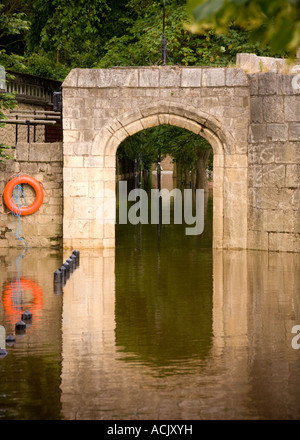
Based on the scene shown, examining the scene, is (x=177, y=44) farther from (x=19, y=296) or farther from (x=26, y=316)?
(x=26, y=316)

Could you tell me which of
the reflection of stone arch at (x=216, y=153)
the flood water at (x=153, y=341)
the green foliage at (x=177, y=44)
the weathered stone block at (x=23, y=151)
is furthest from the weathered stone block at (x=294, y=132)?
the green foliage at (x=177, y=44)

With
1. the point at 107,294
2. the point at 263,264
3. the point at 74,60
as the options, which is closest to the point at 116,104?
the point at 263,264

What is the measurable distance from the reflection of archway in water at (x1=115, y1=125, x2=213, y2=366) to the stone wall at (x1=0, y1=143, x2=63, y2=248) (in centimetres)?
150

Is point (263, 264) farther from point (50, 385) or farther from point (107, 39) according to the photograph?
point (107, 39)

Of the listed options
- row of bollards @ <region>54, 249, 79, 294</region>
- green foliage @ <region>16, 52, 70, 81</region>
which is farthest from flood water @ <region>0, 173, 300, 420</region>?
green foliage @ <region>16, 52, 70, 81</region>

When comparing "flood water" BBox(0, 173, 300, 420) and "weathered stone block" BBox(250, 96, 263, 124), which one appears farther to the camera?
"weathered stone block" BBox(250, 96, 263, 124)

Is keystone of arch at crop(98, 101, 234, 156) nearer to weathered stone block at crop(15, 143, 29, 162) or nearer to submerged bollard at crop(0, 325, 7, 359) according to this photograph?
weathered stone block at crop(15, 143, 29, 162)

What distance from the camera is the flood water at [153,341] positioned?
6379 millimetres

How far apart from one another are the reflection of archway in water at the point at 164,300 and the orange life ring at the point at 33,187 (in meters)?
1.92

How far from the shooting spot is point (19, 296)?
37.2ft

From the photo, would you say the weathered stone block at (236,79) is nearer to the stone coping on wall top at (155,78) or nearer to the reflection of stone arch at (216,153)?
the stone coping on wall top at (155,78)

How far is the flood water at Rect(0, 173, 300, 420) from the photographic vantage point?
6379 mm
